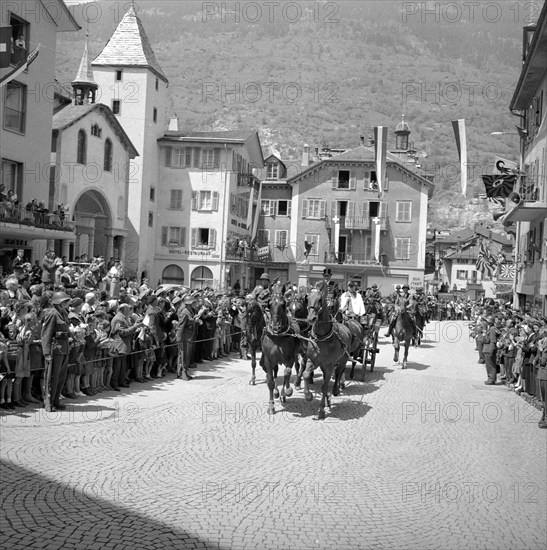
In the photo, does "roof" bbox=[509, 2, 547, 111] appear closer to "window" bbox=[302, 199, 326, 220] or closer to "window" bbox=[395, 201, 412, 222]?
"window" bbox=[395, 201, 412, 222]

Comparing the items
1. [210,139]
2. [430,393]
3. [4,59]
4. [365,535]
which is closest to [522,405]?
[430,393]

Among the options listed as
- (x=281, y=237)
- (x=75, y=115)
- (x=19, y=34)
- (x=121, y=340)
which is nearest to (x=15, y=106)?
(x=19, y=34)

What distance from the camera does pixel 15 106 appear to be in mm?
29688

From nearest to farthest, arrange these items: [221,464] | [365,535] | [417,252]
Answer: [365,535] → [221,464] → [417,252]

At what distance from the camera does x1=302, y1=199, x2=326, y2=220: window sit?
60938 mm

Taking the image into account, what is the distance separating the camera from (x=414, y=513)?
27.8ft

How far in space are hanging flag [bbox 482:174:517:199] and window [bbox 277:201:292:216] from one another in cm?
3513

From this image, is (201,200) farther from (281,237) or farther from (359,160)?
(359,160)

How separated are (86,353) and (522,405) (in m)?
9.72

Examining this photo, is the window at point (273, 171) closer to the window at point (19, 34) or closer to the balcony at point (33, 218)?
the balcony at point (33, 218)

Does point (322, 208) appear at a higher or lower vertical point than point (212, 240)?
higher

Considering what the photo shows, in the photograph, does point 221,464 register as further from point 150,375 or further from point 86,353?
point 150,375

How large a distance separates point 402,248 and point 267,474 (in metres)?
51.1

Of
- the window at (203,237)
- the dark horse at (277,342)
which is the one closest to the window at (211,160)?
the window at (203,237)
